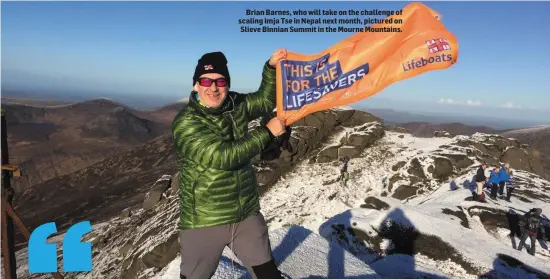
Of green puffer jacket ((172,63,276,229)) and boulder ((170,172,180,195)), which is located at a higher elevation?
green puffer jacket ((172,63,276,229))

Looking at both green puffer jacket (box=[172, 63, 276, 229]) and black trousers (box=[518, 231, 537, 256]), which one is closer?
green puffer jacket (box=[172, 63, 276, 229])

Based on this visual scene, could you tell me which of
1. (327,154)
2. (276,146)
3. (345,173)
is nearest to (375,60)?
(276,146)

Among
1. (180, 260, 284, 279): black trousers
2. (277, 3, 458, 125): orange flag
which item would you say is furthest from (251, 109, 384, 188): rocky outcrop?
(180, 260, 284, 279): black trousers

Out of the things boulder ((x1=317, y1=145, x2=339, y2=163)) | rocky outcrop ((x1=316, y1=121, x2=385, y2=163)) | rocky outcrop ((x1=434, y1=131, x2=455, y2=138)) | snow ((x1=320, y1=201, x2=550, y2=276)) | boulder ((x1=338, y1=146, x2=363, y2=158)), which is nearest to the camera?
snow ((x1=320, y1=201, x2=550, y2=276))

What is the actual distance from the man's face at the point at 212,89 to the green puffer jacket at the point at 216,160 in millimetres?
80

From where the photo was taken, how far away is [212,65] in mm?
Result: 3311

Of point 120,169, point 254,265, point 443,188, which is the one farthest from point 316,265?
point 120,169

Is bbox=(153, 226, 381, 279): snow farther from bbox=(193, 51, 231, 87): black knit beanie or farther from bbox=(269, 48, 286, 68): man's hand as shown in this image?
bbox=(193, 51, 231, 87): black knit beanie

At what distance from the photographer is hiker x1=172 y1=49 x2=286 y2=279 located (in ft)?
10.1

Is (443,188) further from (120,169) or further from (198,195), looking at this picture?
(120,169)

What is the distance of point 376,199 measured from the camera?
19797mm

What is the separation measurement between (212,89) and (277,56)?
1.20 m

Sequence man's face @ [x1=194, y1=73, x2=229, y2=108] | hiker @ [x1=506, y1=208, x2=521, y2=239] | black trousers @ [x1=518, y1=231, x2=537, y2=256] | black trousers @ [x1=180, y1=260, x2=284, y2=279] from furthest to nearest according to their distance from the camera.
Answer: hiker @ [x1=506, y1=208, x2=521, y2=239]
black trousers @ [x1=518, y1=231, x2=537, y2=256]
black trousers @ [x1=180, y1=260, x2=284, y2=279]
man's face @ [x1=194, y1=73, x2=229, y2=108]

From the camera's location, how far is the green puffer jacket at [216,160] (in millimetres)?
3035
